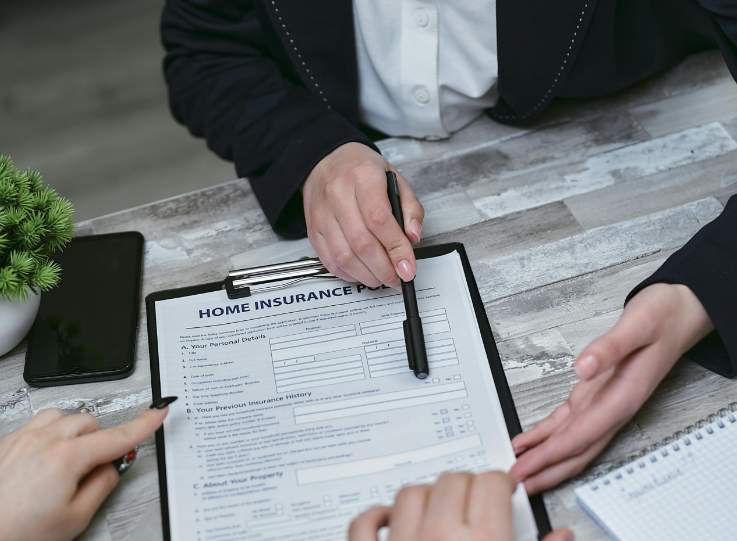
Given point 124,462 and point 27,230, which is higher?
point 27,230

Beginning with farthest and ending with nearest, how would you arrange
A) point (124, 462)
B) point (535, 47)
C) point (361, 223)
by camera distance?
point (535, 47)
point (361, 223)
point (124, 462)

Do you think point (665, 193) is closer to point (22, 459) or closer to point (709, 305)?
point (709, 305)

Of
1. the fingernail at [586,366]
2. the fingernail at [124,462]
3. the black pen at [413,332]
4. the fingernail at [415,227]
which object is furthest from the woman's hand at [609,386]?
the fingernail at [124,462]

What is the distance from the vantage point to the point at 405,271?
2.15 ft

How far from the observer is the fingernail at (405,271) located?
65cm

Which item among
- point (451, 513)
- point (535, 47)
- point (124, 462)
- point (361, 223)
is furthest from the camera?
point (535, 47)

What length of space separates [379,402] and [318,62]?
479mm

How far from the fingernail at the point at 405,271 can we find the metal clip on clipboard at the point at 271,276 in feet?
0.28

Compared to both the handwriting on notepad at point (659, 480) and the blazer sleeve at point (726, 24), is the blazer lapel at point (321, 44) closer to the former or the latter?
the blazer sleeve at point (726, 24)

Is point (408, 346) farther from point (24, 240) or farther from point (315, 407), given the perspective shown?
point (24, 240)

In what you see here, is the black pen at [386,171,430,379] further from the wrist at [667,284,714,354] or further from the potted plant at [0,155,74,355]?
the potted plant at [0,155,74,355]

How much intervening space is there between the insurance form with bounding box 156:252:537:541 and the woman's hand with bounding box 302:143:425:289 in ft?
0.11

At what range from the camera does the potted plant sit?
2.00 ft

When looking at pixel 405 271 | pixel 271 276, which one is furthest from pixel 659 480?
pixel 271 276
